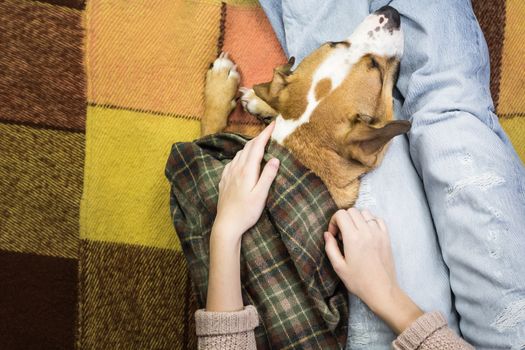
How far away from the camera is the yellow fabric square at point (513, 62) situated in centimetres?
185

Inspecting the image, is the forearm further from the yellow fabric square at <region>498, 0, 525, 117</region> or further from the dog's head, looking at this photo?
the yellow fabric square at <region>498, 0, 525, 117</region>

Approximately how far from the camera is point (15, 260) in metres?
1.96

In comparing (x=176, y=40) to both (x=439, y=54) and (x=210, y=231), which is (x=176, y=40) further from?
(x=439, y=54)

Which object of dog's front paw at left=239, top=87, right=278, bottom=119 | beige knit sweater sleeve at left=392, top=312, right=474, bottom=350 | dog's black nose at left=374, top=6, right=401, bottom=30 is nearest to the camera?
beige knit sweater sleeve at left=392, top=312, right=474, bottom=350

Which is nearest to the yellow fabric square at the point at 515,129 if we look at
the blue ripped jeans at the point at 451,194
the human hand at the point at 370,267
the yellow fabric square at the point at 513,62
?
the yellow fabric square at the point at 513,62

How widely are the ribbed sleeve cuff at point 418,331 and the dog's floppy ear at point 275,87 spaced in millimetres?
790

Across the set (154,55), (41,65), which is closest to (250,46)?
(154,55)

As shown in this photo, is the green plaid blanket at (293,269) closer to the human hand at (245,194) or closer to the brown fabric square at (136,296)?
the human hand at (245,194)

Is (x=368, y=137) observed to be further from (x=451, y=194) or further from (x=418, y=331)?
(x=418, y=331)

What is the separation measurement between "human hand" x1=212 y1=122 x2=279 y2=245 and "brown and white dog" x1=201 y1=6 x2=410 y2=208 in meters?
0.09

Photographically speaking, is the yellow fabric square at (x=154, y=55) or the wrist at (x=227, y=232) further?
the yellow fabric square at (x=154, y=55)

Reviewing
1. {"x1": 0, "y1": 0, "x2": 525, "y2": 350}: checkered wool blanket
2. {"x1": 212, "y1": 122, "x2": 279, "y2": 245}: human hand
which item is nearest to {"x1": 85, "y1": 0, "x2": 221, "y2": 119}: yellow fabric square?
{"x1": 0, "y1": 0, "x2": 525, "y2": 350}: checkered wool blanket

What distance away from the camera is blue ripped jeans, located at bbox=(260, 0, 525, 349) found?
134 centimetres

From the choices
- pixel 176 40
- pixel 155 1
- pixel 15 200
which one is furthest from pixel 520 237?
pixel 15 200
